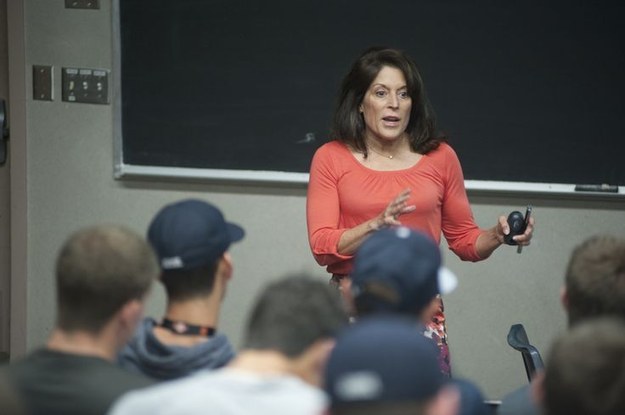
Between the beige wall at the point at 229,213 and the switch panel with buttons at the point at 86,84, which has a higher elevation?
the switch panel with buttons at the point at 86,84

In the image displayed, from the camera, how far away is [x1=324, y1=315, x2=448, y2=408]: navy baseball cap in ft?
5.18

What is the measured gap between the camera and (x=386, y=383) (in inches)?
62.1

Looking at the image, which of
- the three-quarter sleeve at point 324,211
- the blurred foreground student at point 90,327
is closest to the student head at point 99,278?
the blurred foreground student at point 90,327

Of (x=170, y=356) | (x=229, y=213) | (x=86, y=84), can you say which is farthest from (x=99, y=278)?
(x=86, y=84)

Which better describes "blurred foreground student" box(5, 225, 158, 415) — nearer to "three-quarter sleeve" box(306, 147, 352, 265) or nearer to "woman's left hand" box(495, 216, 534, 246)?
"three-quarter sleeve" box(306, 147, 352, 265)

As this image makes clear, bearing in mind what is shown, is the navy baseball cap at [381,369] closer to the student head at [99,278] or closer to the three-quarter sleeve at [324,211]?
the student head at [99,278]

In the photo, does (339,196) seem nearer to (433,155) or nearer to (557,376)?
(433,155)

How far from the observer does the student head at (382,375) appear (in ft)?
5.18

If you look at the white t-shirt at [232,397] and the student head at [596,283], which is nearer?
the white t-shirt at [232,397]

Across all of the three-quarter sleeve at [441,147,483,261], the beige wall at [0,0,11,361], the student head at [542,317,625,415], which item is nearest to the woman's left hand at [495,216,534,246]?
the three-quarter sleeve at [441,147,483,261]

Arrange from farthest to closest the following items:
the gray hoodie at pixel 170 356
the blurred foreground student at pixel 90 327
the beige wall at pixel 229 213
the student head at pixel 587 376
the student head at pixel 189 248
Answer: the beige wall at pixel 229 213
the student head at pixel 189 248
the gray hoodie at pixel 170 356
the blurred foreground student at pixel 90 327
the student head at pixel 587 376

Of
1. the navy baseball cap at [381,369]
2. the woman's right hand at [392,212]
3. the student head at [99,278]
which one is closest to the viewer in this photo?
the navy baseball cap at [381,369]

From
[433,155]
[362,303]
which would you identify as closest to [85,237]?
[362,303]

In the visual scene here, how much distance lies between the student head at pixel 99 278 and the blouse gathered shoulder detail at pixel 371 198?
118 centimetres
